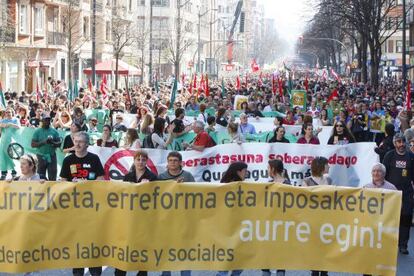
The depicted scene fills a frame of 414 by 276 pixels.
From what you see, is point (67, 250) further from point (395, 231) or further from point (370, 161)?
point (370, 161)

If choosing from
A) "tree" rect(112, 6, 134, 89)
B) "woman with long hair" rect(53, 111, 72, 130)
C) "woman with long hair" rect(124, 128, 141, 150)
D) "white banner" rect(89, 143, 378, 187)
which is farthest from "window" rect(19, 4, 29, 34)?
"woman with long hair" rect(124, 128, 141, 150)

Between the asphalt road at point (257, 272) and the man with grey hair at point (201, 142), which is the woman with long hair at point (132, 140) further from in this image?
the asphalt road at point (257, 272)

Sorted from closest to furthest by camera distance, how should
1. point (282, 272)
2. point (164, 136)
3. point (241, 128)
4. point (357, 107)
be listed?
point (282, 272) < point (164, 136) < point (241, 128) < point (357, 107)

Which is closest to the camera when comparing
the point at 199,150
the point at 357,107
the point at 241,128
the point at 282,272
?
the point at 282,272

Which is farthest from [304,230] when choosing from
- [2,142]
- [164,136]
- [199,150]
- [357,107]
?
[357,107]

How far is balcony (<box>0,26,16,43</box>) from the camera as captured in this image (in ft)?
134

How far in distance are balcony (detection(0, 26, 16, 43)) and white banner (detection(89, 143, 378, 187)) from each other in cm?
2906

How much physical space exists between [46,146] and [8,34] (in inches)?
1248

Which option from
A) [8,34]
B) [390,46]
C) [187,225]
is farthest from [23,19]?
[390,46]

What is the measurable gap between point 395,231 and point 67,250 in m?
2.75

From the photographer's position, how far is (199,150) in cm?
1301

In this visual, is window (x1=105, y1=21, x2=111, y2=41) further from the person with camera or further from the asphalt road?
the asphalt road

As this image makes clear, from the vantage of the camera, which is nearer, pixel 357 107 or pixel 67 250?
pixel 67 250

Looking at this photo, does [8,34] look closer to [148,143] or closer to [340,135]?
[148,143]
